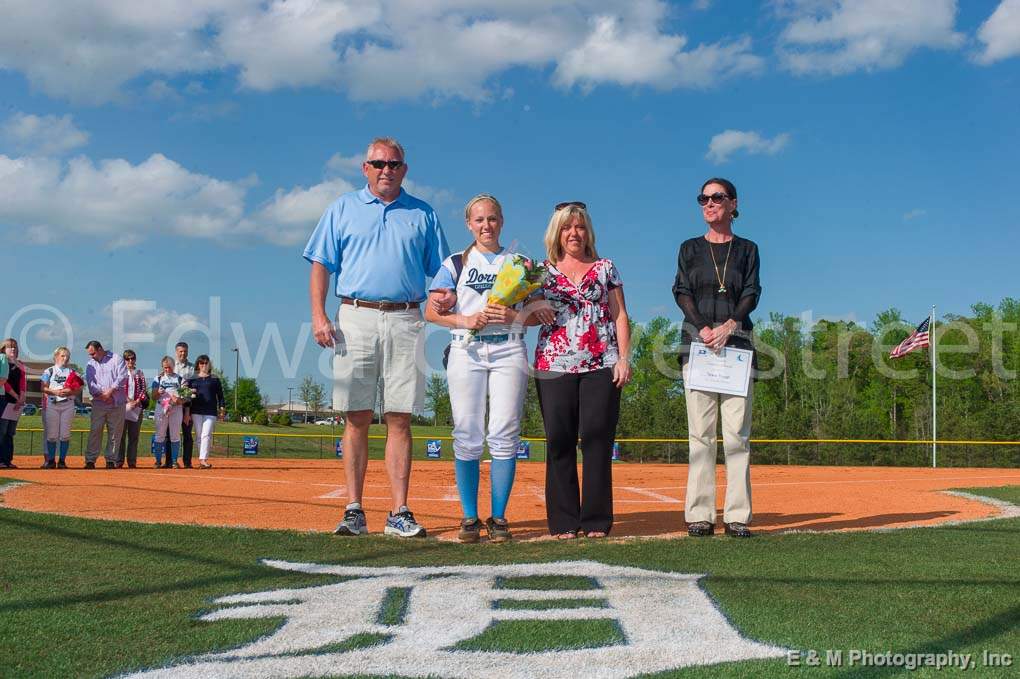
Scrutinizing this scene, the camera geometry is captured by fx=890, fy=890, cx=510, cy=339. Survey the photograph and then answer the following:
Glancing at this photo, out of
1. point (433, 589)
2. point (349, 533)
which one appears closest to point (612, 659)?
point (433, 589)

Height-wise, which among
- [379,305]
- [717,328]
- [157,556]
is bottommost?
[157,556]

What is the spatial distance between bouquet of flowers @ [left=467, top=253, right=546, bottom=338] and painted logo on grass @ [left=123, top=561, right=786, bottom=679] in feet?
5.35

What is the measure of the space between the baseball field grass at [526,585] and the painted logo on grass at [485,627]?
37 mm

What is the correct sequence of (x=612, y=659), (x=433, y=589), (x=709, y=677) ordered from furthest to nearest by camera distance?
(x=433, y=589) < (x=612, y=659) < (x=709, y=677)

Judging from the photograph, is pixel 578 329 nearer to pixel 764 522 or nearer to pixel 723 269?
pixel 723 269

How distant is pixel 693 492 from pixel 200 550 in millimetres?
2895

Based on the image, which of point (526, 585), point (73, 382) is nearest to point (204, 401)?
point (73, 382)

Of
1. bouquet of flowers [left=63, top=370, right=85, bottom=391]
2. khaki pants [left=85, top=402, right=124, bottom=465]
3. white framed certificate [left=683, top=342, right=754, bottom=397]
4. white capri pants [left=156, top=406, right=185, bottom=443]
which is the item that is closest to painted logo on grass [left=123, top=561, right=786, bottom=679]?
white framed certificate [left=683, top=342, right=754, bottom=397]

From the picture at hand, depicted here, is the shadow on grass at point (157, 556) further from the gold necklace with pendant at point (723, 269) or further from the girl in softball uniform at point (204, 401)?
the girl in softball uniform at point (204, 401)

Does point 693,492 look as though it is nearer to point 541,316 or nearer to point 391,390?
point 541,316

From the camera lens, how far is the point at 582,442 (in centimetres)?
551

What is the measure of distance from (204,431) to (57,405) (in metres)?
2.22

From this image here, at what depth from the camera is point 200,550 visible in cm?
455

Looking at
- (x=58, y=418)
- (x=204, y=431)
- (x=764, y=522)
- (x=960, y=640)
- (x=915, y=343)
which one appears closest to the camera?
(x=960, y=640)
